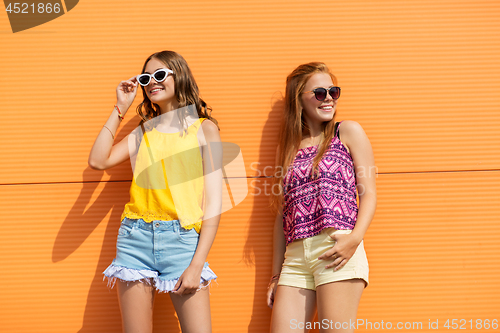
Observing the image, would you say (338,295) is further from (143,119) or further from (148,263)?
(143,119)

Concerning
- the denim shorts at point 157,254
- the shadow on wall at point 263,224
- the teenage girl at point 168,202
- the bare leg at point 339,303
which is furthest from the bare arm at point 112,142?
the bare leg at point 339,303

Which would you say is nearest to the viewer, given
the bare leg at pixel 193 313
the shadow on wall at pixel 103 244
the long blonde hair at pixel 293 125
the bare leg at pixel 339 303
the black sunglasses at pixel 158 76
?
the bare leg at pixel 339 303

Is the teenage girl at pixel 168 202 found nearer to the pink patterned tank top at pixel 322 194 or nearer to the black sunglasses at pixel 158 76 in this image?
the black sunglasses at pixel 158 76

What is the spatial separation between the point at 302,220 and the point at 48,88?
7.04 ft

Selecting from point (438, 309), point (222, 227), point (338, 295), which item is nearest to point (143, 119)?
point (222, 227)

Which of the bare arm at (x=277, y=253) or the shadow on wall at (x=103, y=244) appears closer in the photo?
the bare arm at (x=277, y=253)

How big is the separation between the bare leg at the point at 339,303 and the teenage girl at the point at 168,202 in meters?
0.67

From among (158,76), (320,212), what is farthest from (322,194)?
(158,76)

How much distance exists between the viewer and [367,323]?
8.22 ft

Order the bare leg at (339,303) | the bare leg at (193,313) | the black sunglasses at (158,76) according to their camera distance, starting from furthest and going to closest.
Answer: the black sunglasses at (158,76), the bare leg at (193,313), the bare leg at (339,303)

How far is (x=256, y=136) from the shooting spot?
2592 mm

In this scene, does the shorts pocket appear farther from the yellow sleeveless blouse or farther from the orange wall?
the orange wall

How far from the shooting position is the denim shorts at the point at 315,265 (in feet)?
6.39

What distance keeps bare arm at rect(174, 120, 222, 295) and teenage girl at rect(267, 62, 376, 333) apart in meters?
0.45
